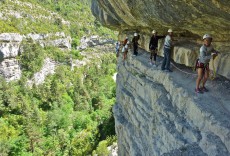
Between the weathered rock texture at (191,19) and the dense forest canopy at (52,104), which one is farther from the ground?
the weathered rock texture at (191,19)

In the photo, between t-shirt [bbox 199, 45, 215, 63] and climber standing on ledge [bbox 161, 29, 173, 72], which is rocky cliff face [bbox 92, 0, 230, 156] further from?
t-shirt [bbox 199, 45, 215, 63]

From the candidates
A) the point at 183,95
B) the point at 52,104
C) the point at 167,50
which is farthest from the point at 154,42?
the point at 52,104

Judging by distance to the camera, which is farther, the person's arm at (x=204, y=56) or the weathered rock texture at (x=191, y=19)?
the person's arm at (x=204, y=56)

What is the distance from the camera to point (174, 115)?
860 cm

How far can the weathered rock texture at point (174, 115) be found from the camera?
21.4ft

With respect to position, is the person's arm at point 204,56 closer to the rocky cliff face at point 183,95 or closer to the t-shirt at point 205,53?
the t-shirt at point 205,53

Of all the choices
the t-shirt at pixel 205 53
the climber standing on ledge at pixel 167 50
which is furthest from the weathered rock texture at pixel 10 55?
the t-shirt at pixel 205 53

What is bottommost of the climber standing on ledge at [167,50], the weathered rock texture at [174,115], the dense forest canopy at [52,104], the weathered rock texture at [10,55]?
the dense forest canopy at [52,104]

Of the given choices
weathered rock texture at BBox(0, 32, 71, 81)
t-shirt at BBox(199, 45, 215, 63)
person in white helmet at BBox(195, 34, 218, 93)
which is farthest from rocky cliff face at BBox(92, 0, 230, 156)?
weathered rock texture at BBox(0, 32, 71, 81)

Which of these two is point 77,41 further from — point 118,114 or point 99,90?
point 118,114

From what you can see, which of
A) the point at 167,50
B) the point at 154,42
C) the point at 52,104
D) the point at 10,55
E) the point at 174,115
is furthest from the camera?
the point at 10,55

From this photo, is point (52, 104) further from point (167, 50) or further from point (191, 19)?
point (191, 19)

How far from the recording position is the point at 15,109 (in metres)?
50.9

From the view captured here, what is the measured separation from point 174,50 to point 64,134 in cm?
3549
